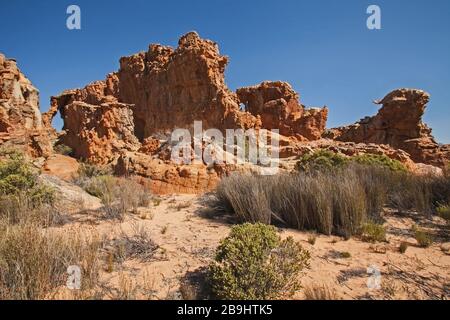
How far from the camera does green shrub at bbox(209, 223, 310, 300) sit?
2.47m

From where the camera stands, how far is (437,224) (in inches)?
183

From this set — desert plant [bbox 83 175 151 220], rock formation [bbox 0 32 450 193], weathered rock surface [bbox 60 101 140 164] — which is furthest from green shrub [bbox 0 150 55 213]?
weathered rock surface [bbox 60 101 140 164]

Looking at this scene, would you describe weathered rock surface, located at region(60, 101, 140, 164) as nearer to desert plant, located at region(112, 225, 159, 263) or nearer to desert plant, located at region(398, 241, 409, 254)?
desert plant, located at region(112, 225, 159, 263)

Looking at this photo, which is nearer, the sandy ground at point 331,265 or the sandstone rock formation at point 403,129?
the sandy ground at point 331,265

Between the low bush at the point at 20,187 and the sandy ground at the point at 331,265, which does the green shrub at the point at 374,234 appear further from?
the low bush at the point at 20,187

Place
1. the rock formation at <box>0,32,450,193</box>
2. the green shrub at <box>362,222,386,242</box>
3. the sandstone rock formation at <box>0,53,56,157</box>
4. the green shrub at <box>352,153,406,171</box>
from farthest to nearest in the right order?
the rock formation at <box>0,32,450,193</box> < the sandstone rock formation at <box>0,53,56,157</box> < the green shrub at <box>352,153,406,171</box> < the green shrub at <box>362,222,386,242</box>

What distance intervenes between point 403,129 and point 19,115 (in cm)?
3631

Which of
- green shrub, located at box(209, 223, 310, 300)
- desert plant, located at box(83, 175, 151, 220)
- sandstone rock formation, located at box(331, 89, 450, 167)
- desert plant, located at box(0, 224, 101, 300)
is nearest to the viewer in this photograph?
desert plant, located at box(0, 224, 101, 300)

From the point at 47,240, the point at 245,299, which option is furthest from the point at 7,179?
the point at 245,299

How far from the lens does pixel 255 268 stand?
2576mm

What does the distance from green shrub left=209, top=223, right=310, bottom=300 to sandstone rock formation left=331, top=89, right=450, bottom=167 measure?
3245 cm

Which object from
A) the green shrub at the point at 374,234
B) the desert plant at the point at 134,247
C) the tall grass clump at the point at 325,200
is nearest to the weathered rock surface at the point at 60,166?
the tall grass clump at the point at 325,200

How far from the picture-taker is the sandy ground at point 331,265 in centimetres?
259

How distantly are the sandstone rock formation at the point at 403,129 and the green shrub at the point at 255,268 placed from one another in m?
32.5
